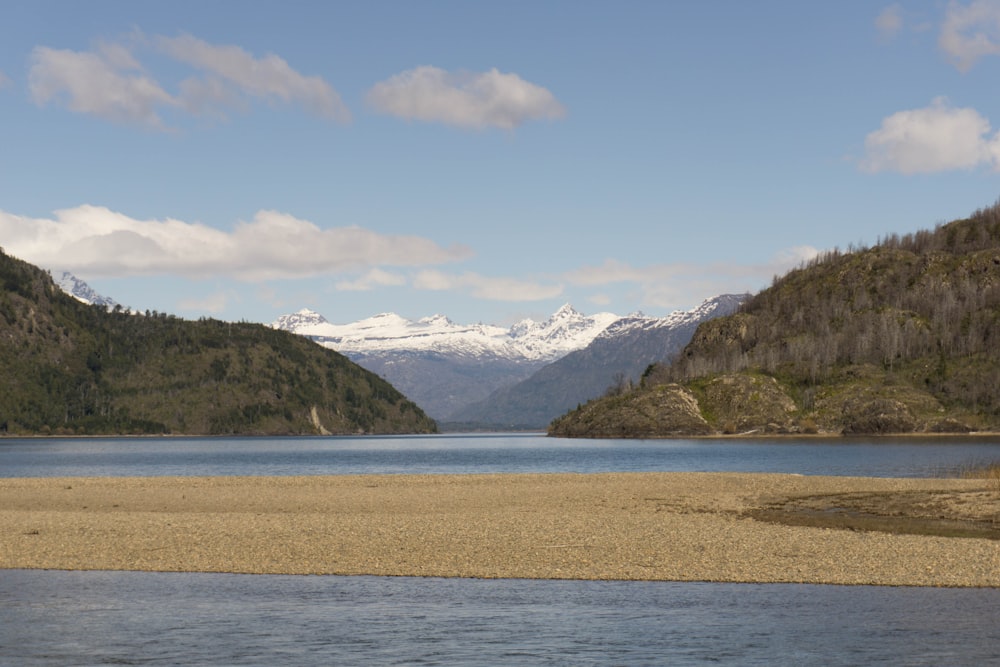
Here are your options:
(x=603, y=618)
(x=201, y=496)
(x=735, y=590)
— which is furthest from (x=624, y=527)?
(x=201, y=496)

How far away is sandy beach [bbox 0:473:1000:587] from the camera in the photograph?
4281 centimetres

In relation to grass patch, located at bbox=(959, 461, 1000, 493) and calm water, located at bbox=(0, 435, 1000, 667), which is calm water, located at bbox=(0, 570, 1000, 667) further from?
grass patch, located at bbox=(959, 461, 1000, 493)

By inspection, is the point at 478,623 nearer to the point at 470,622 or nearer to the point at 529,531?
the point at 470,622

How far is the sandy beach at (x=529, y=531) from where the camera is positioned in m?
42.8

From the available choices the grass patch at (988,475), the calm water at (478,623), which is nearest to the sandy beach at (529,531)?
the grass patch at (988,475)

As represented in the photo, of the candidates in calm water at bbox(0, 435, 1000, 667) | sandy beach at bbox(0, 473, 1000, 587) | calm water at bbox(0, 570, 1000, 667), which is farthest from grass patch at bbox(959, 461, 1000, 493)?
calm water at bbox(0, 570, 1000, 667)

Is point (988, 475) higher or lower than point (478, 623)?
higher

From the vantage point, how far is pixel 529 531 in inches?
2104

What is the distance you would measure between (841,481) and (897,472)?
22438 millimetres

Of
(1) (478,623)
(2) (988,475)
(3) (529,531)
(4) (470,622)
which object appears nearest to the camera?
(1) (478,623)

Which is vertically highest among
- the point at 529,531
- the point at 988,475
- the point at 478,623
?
the point at 988,475

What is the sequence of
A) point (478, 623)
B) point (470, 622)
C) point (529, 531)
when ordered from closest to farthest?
point (478, 623) → point (470, 622) → point (529, 531)

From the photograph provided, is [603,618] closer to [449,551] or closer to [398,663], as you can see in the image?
[398,663]

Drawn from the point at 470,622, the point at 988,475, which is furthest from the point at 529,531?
the point at 988,475
